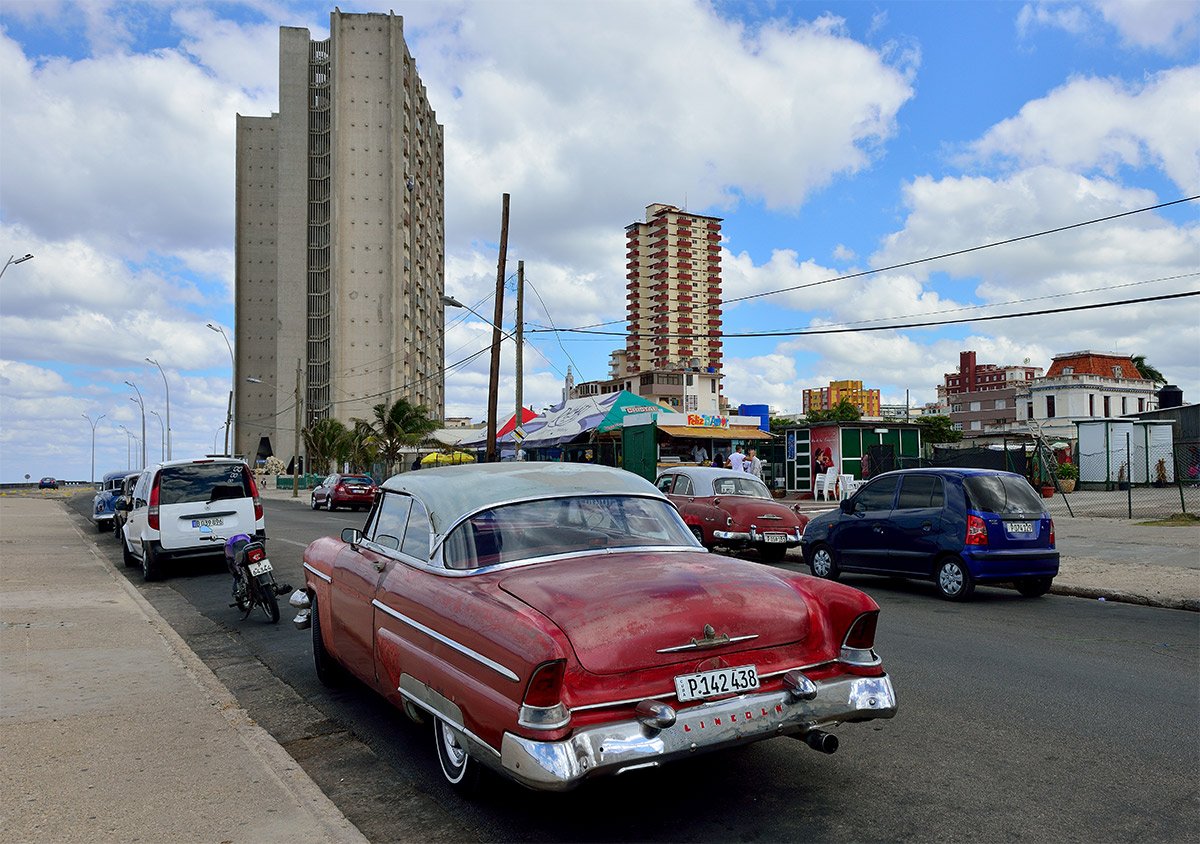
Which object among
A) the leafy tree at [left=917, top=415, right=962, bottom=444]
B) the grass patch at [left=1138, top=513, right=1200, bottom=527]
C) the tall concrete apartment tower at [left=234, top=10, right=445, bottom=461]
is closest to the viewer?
the grass patch at [left=1138, top=513, right=1200, bottom=527]

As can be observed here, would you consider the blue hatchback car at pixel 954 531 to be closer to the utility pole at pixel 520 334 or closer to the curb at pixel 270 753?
the curb at pixel 270 753

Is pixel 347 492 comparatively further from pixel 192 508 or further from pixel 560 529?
pixel 560 529

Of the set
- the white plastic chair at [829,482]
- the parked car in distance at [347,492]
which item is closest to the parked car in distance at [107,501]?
the parked car in distance at [347,492]

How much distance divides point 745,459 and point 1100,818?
74.5ft

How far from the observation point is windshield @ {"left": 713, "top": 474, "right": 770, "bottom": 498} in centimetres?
1577

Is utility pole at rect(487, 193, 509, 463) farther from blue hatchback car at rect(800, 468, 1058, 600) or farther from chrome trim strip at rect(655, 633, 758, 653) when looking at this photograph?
chrome trim strip at rect(655, 633, 758, 653)

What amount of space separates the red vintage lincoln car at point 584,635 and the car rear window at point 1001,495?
272 inches

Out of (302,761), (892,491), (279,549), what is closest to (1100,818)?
(302,761)

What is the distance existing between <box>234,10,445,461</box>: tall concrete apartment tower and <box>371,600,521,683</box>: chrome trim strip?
87504 millimetres

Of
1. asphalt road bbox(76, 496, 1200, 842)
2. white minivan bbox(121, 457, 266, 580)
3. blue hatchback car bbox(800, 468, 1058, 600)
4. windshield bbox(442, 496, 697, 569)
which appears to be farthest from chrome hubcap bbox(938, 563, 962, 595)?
white minivan bbox(121, 457, 266, 580)

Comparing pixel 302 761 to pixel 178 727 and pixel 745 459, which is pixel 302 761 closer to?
pixel 178 727

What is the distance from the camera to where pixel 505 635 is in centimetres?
376

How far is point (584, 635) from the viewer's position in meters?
3.65

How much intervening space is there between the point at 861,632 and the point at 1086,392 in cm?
8956
